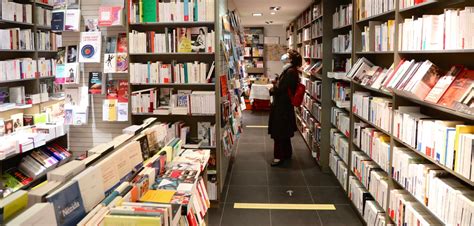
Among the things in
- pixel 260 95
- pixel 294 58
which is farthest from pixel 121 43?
pixel 260 95

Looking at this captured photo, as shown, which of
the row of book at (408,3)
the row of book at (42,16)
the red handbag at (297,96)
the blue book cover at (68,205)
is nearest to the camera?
the blue book cover at (68,205)

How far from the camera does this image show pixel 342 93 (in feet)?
16.4

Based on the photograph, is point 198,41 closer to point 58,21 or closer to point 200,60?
point 200,60

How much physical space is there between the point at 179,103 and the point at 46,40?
2.54 meters

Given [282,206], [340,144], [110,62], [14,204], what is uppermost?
[110,62]

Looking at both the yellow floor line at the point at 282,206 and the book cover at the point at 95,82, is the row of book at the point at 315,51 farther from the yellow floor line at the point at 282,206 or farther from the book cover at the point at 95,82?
the book cover at the point at 95,82

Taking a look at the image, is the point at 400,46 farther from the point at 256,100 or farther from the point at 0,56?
the point at 256,100

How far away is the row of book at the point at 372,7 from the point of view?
134 inches

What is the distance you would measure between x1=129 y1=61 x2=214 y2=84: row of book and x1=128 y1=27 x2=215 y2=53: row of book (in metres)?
0.16

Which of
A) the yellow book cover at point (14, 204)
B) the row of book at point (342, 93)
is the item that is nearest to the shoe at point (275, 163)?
the row of book at point (342, 93)

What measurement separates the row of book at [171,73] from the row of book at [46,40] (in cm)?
190

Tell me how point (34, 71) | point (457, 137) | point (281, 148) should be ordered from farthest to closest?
point (281, 148) → point (34, 71) → point (457, 137)

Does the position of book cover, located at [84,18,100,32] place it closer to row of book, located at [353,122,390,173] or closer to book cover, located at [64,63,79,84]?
book cover, located at [64,63,79,84]

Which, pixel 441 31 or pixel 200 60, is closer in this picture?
pixel 441 31
